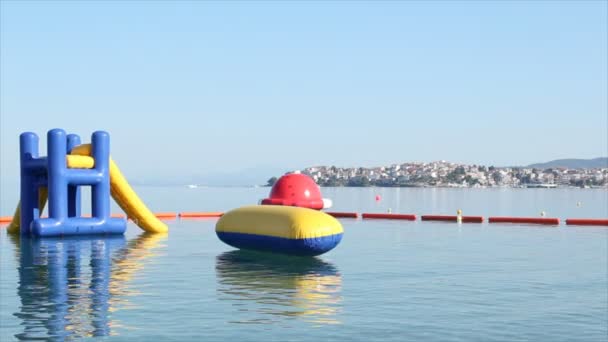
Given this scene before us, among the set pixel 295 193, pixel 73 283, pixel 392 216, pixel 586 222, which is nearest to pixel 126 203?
pixel 295 193

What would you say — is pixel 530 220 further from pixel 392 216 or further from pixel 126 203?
pixel 126 203

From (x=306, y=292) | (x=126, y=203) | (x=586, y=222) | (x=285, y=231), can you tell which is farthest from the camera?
Result: (x=586, y=222)

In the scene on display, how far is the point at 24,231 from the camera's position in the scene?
1548 inches

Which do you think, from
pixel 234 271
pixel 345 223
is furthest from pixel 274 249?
pixel 345 223

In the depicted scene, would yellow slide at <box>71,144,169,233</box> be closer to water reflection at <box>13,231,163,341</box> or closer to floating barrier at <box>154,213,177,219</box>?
water reflection at <box>13,231,163,341</box>

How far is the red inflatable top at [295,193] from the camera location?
44.1m

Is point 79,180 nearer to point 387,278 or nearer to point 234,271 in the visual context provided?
point 234,271

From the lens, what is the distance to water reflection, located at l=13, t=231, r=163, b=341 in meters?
15.4

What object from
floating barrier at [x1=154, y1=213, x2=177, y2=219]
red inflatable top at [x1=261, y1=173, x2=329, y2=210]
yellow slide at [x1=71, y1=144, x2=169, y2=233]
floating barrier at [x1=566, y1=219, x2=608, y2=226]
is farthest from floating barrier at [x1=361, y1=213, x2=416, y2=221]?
yellow slide at [x1=71, y1=144, x2=169, y2=233]

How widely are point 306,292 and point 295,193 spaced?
24463 mm

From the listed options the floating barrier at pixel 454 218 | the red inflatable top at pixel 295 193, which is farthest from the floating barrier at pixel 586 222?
the red inflatable top at pixel 295 193

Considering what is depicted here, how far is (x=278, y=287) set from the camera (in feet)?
68.7

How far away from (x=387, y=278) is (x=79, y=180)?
2001 centimetres

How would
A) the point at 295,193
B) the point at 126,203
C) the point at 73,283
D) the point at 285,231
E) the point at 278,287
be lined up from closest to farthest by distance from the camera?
1. the point at 278,287
2. the point at 73,283
3. the point at 285,231
4. the point at 126,203
5. the point at 295,193
